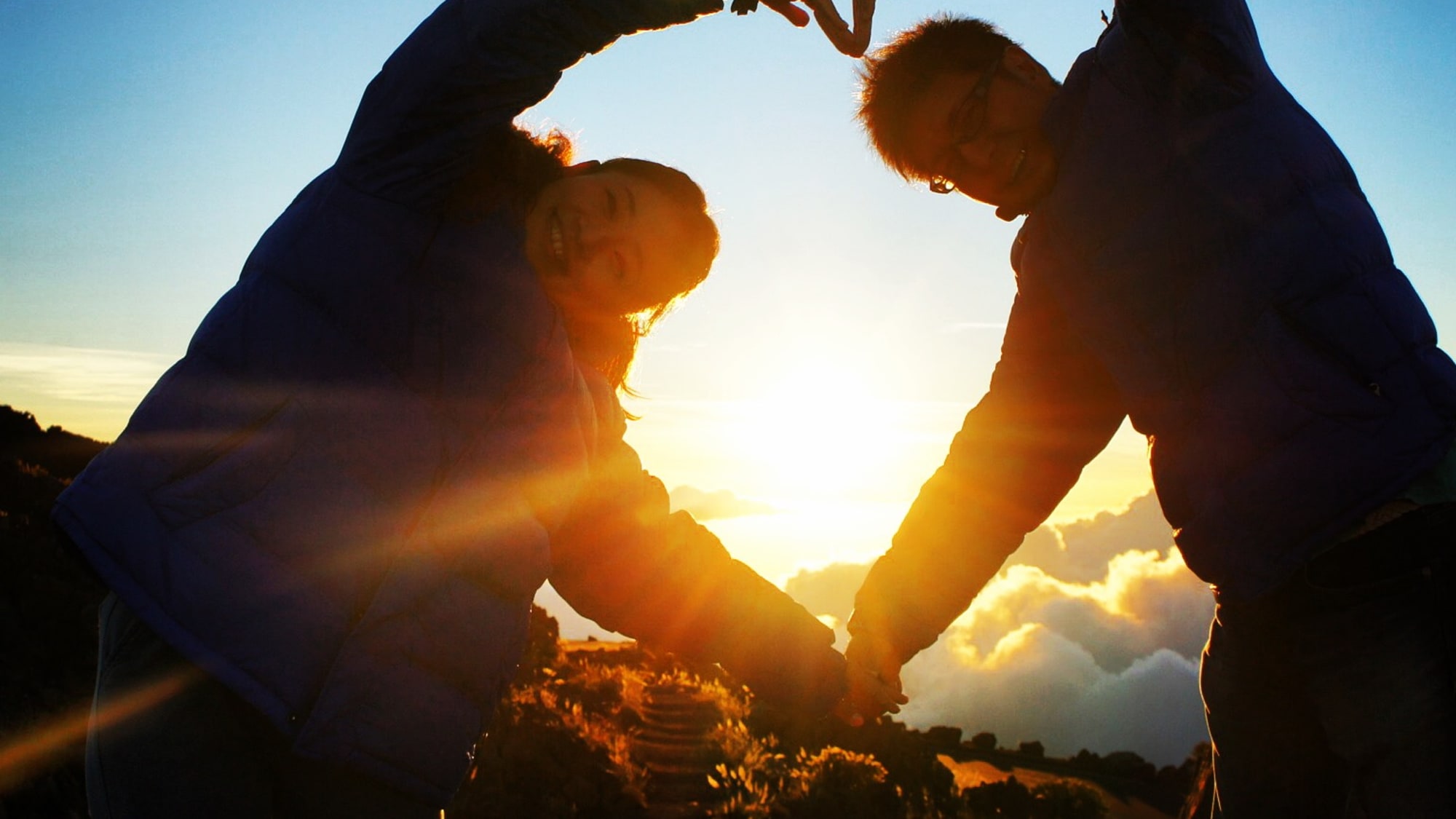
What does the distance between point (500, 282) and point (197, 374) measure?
73 cm

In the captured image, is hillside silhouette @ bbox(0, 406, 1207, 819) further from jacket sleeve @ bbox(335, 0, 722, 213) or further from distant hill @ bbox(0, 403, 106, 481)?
jacket sleeve @ bbox(335, 0, 722, 213)

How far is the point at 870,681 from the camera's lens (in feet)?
12.6

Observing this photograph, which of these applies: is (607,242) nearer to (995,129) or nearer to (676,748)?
(995,129)

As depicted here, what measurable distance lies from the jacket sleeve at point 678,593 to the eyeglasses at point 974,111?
1.61 meters

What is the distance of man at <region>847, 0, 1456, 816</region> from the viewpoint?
2029mm

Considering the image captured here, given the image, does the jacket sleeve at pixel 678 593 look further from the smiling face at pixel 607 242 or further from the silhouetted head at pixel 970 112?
the silhouetted head at pixel 970 112

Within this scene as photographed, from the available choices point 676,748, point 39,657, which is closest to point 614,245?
point 39,657

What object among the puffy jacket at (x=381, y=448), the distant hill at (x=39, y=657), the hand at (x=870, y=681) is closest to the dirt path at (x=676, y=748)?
the distant hill at (x=39, y=657)

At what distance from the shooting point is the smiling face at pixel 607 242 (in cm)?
262

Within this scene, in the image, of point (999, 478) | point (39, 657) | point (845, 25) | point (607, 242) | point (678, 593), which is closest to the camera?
point (845, 25)

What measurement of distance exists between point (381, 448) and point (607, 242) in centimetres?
98

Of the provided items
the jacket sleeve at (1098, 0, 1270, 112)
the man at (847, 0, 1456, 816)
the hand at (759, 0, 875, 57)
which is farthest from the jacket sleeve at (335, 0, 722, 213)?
the man at (847, 0, 1456, 816)

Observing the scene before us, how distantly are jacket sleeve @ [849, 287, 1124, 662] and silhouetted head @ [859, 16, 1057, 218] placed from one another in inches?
19.8

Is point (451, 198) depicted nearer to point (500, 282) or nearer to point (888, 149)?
point (500, 282)
